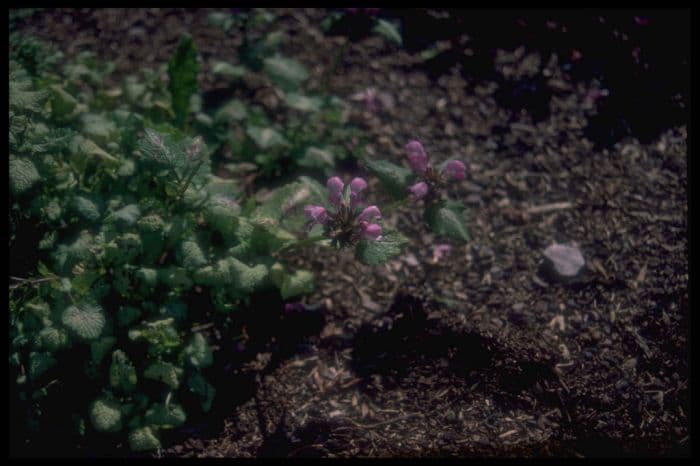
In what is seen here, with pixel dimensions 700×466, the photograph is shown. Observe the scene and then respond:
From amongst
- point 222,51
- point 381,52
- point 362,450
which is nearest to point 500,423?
point 362,450

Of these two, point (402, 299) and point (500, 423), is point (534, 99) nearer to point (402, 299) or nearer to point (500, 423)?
point (402, 299)

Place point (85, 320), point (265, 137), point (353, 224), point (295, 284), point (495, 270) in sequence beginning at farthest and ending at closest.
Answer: point (265, 137) < point (495, 270) < point (295, 284) < point (353, 224) < point (85, 320)

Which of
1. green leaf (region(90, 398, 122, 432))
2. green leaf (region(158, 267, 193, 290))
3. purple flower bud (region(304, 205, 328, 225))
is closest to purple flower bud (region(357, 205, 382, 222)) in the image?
purple flower bud (region(304, 205, 328, 225))

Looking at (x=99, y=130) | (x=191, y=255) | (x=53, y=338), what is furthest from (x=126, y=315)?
(x=99, y=130)

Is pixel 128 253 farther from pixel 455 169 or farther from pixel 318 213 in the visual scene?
pixel 455 169

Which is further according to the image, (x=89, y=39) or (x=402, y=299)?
(x=89, y=39)
